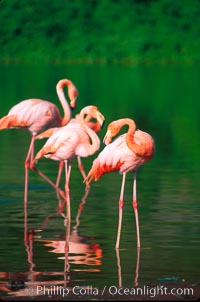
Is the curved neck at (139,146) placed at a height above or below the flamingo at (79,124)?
below

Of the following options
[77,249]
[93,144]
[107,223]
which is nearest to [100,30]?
[93,144]

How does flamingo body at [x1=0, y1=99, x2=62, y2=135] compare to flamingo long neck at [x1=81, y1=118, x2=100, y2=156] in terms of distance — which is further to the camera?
flamingo body at [x1=0, y1=99, x2=62, y2=135]

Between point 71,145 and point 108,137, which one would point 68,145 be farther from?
point 108,137

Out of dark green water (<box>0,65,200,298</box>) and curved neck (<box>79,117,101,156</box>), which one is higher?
curved neck (<box>79,117,101,156</box>)

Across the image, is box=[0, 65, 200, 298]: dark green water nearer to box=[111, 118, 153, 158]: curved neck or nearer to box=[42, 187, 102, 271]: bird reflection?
box=[42, 187, 102, 271]: bird reflection

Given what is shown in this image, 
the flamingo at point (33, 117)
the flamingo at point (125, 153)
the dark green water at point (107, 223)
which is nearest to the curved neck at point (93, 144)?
the dark green water at point (107, 223)

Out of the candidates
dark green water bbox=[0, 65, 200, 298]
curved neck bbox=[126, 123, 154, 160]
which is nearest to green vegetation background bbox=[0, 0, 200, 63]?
dark green water bbox=[0, 65, 200, 298]

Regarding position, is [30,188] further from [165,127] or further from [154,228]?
[165,127]

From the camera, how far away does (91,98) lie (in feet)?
131

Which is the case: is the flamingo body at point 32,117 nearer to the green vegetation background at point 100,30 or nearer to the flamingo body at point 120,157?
the flamingo body at point 120,157

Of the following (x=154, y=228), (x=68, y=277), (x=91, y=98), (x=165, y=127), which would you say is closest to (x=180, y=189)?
(x=154, y=228)

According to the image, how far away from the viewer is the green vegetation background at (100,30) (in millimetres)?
74625

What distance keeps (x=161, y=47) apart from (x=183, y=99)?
33841mm

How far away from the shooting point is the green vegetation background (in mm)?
74625
